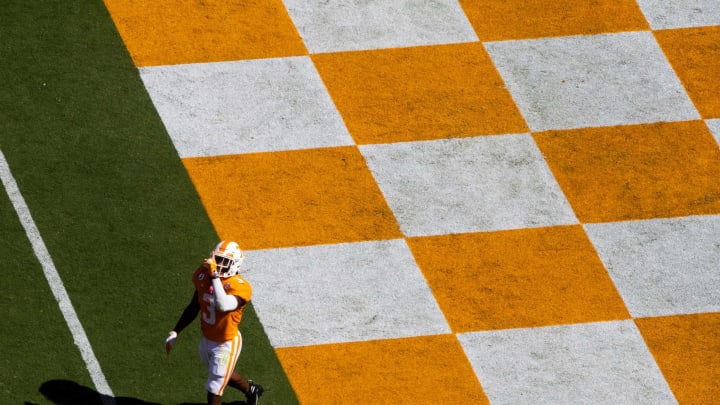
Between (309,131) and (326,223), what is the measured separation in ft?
4.34

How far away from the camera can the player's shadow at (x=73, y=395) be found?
36.5ft

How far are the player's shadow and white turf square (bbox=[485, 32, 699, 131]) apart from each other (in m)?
5.38

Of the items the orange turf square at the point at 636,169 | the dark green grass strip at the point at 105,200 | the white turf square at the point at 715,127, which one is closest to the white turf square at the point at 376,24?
the orange turf square at the point at 636,169

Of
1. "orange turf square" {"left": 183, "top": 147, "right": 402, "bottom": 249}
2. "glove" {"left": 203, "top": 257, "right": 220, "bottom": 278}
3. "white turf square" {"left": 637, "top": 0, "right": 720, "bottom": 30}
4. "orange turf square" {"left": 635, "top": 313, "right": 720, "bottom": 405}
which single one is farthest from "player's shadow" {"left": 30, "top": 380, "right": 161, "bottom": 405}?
"white turf square" {"left": 637, "top": 0, "right": 720, "bottom": 30}

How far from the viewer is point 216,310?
10422mm

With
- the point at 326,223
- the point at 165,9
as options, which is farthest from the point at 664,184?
the point at 165,9

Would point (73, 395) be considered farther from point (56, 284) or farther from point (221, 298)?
point (221, 298)

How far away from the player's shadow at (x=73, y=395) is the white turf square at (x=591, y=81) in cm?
538

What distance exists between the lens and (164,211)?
12.8 meters

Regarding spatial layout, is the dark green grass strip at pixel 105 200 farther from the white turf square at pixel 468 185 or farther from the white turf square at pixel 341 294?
the white turf square at pixel 468 185

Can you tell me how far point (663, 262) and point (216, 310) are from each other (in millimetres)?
4786

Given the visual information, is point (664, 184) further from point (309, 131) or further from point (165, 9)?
point (165, 9)

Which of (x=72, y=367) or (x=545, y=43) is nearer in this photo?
(x=72, y=367)

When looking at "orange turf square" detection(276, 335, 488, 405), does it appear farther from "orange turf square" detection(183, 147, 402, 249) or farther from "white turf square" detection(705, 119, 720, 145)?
"white turf square" detection(705, 119, 720, 145)
